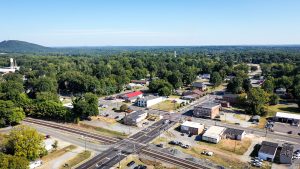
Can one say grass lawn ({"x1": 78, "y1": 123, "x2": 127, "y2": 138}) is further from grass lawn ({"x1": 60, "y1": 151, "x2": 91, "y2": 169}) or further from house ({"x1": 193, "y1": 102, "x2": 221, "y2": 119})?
house ({"x1": 193, "y1": 102, "x2": 221, "y2": 119})

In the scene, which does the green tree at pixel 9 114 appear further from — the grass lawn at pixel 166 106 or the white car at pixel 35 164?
the grass lawn at pixel 166 106

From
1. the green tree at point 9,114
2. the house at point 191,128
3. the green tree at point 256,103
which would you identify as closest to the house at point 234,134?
the house at point 191,128

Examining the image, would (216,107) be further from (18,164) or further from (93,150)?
(18,164)

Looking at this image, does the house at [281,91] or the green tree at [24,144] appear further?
the house at [281,91]

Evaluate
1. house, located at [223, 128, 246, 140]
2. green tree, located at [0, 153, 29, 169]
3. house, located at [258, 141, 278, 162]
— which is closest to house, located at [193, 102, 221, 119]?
house, located at [223, 128, 246, 140]

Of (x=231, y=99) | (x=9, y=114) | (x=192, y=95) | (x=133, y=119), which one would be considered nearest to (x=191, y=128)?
(x=133, y=119)

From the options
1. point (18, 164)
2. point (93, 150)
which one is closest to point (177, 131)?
point (93, 150)
